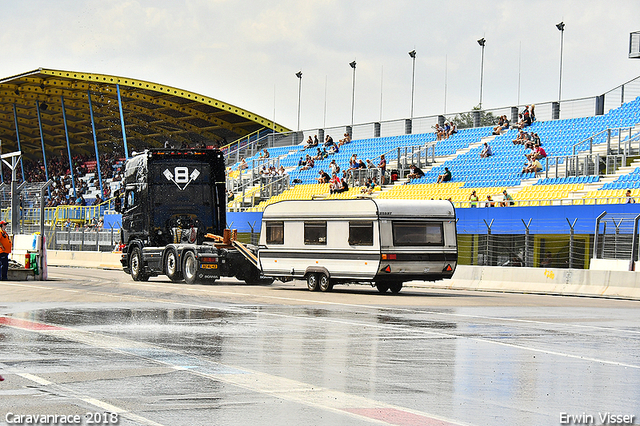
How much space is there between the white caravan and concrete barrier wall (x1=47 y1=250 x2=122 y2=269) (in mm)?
17782

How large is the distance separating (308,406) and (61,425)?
6.83ft

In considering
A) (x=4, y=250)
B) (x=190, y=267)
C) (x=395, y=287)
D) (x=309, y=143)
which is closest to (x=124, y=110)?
(x=309, y=143)

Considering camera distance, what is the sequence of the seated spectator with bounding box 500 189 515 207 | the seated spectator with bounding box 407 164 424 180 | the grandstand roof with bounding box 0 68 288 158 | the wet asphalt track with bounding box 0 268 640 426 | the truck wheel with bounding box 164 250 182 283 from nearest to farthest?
1. the wet asphalt track with bounding box 0 268 640 426
2. the truck wheel with bounding box 164 250 182 283
3. the seated spectator with bounding box 500 189 515 207
4. the seated spectator with bounding box 407 164 424 180
5. the grandstand roof with bounding box 0 68 288 158

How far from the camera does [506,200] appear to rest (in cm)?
3562

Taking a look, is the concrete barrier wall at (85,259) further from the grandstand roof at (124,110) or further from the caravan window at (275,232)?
the grandstand roof at (124,110)

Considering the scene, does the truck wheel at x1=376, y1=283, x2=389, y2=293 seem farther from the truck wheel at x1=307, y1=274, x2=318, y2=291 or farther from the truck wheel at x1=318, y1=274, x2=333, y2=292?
the truck wheel at x1=307, y1=274, x2=318, y2=291

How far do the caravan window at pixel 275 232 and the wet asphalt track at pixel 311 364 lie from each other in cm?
718

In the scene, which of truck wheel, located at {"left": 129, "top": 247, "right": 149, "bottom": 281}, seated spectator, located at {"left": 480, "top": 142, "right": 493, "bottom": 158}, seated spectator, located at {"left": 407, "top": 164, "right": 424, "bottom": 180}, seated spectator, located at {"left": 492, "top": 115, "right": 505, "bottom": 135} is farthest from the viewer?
seated spectator, located at {"left": 492, "top": 115, "right": 505, "bottom": 135}

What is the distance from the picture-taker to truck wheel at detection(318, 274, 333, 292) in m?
25.5

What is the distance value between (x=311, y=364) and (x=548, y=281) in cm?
1806

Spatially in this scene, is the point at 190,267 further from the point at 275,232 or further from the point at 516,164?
the point at 516,164

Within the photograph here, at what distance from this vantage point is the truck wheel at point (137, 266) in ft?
101

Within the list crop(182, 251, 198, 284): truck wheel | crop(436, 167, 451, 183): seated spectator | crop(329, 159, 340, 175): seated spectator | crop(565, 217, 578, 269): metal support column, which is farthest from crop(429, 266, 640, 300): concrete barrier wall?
crop(329, 159, 340, 175): seated spectator

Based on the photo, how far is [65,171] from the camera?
268ft
